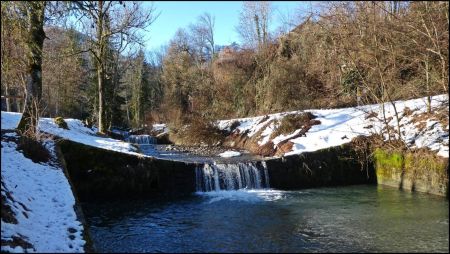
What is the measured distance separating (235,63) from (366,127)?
17.4 meters

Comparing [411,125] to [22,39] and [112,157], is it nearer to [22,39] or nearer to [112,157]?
[112,157]

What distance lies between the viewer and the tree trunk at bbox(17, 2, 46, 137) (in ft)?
42.7

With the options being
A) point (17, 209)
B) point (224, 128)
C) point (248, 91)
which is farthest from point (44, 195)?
point (248, 91)

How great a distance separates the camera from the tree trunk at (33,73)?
1302 cm

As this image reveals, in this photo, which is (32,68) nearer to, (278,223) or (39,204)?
(39,204)

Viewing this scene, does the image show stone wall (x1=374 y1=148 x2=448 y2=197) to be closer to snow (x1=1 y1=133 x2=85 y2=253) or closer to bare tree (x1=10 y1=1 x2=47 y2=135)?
snow (x1=1 y1=133 x2=85 y2=253)

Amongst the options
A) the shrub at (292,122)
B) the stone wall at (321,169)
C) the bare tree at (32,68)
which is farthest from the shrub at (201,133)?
the bare tree at (32,68)

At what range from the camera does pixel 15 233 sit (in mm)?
7047

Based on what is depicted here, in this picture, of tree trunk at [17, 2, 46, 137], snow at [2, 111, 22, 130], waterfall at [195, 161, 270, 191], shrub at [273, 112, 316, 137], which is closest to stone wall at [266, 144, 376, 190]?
waterfall at [195, 161, 270, 191]

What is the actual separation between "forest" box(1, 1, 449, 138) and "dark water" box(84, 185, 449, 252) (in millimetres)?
3683

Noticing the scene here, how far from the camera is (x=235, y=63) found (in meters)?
33.2

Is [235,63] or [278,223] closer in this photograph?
[278,223]

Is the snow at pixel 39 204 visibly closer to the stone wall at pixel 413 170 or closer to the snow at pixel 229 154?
the snow at pixel 229 154

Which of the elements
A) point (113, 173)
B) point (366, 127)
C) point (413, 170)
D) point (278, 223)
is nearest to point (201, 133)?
point (366, 127)
